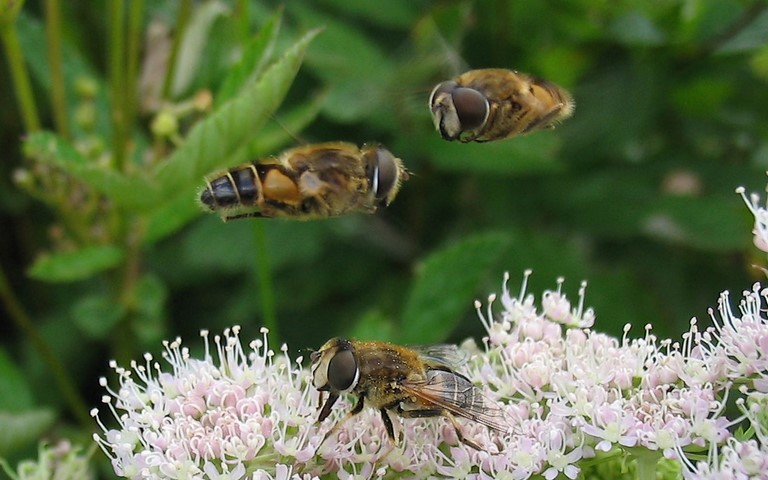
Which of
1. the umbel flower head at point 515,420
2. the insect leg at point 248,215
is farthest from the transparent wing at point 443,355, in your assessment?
the insect leg at point 248,215

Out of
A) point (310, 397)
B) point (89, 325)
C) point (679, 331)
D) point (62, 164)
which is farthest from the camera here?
point (679, 331)

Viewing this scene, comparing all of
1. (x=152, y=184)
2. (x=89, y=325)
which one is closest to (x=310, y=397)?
(x=152, y=184)

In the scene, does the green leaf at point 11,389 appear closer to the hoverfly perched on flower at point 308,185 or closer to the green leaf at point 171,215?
the green leaf at point 171,215

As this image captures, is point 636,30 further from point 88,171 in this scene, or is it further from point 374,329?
point 88,171

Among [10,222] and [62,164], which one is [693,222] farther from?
[10,222]

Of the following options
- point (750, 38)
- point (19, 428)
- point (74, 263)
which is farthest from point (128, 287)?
point (750, 38)
